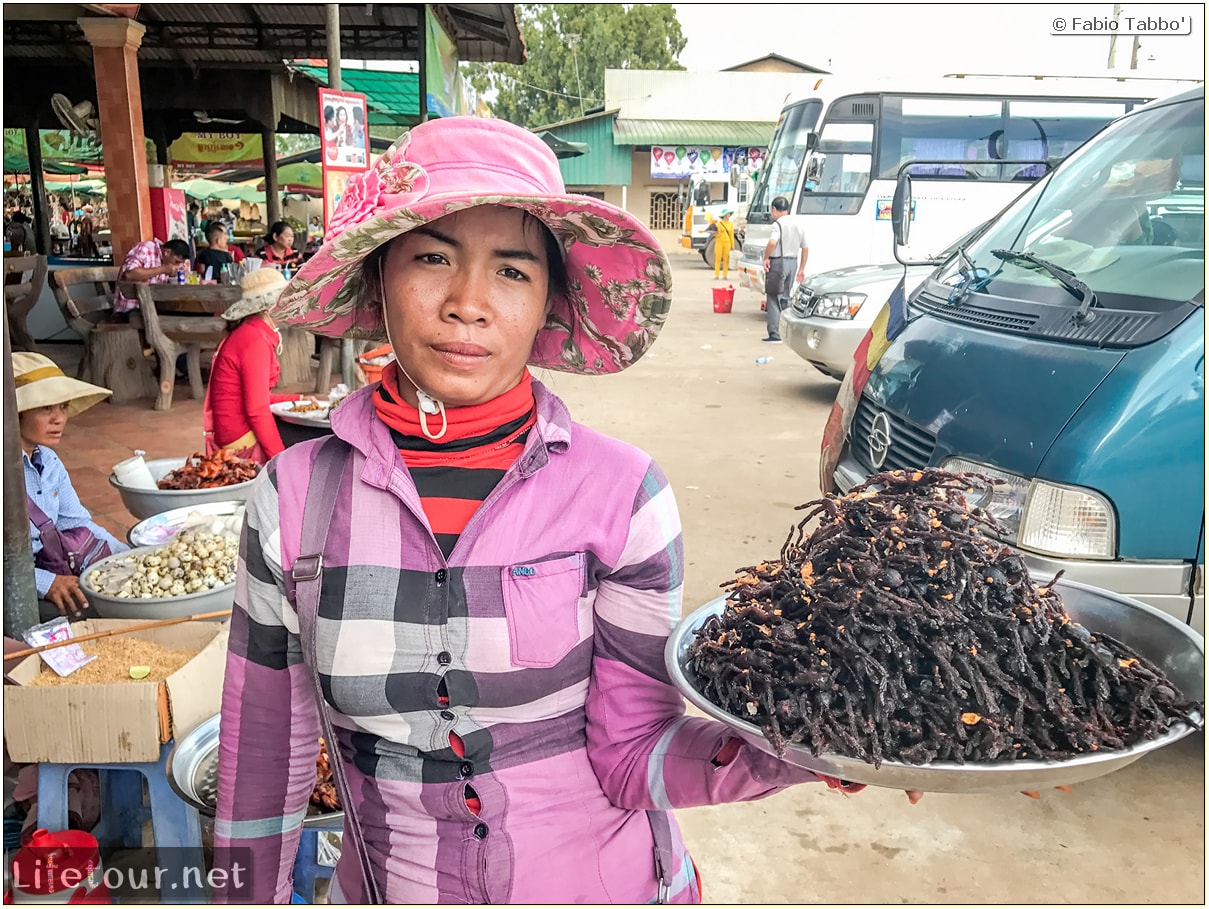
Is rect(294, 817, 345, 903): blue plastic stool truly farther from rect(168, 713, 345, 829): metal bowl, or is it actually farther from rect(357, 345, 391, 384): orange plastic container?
rect(357, 345, 391, 384): orange plastic container

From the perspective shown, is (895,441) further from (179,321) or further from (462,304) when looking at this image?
(179,321)

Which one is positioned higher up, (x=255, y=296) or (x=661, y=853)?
(x=255, y=296)

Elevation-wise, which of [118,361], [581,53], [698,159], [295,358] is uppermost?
[581,53]

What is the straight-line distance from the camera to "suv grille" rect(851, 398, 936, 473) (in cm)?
344

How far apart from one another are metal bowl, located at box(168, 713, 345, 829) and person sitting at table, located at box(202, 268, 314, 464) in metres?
2.34

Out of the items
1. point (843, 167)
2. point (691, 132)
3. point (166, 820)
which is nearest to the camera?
point (166, 820)

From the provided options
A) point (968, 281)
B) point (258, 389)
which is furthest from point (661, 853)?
point (258, 389)

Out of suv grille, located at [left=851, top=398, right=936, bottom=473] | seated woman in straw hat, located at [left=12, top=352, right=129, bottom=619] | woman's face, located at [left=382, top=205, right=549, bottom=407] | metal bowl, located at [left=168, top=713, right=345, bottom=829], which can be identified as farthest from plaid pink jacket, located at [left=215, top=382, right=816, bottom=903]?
seated woman in straw hat, located at [left=12, top=352, right=129, bottom=619]

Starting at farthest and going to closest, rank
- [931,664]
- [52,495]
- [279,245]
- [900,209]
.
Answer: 1. [279,245]
2. [900,209]
3. [52,495]
4. [931,664]

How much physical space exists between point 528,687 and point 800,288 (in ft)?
27.7

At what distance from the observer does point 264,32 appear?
37.8ft

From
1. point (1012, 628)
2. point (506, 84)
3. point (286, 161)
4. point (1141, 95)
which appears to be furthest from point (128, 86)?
point (506, 84)

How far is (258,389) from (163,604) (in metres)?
1.89

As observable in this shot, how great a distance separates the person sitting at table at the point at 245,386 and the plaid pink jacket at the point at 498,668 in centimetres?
320
